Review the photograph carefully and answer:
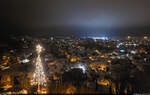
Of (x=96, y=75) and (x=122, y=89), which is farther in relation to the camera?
(x=96, y=75)

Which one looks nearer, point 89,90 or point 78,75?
point 89,90

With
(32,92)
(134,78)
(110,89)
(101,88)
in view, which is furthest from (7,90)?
(134,78)

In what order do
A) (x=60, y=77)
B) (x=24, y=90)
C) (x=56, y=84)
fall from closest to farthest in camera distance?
(x=24, y=90), (x=56, y=84), (x=60, y=77)

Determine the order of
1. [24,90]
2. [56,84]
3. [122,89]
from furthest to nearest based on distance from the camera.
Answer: [56,84], [24,90], [122,89]

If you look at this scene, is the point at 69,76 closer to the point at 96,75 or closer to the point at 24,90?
the point at 96,75

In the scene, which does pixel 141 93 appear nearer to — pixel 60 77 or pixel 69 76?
pixel 69 76

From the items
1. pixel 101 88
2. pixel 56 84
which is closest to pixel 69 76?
pixel 56 84

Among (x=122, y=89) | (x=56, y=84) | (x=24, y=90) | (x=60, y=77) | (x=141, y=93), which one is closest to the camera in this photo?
(x=141, y=93)

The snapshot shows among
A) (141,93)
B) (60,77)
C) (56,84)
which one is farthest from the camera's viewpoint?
(60,77)

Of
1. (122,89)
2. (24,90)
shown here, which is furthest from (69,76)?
(122,89)
